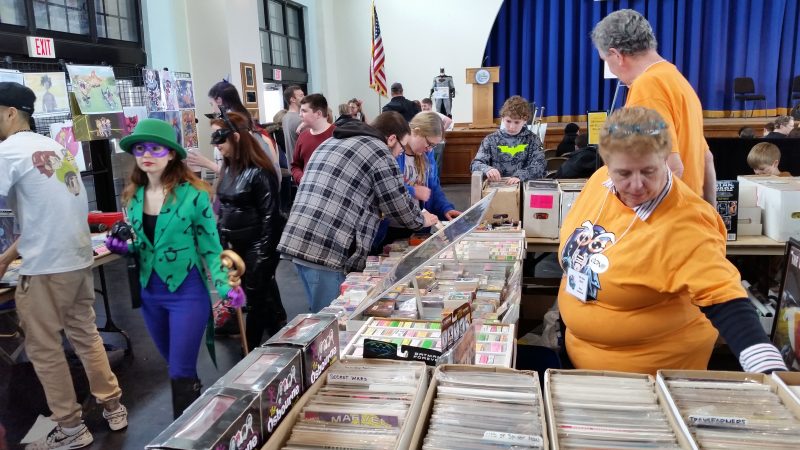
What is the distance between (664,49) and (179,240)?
12.0 metres

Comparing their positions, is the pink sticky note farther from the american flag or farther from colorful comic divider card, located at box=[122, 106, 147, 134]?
the american flag

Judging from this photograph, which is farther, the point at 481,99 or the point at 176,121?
the point at 481,99

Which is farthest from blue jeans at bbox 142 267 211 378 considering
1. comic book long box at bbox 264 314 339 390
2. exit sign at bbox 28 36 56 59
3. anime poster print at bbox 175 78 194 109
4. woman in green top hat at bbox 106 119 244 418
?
anime poster print at bbox 175 78 194 109

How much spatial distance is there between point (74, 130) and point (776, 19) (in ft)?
40.5

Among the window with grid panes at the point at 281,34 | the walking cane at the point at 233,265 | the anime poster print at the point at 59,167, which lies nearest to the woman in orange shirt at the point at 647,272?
the walking cane at the point at 233,265

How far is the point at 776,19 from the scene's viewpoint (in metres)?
11.6

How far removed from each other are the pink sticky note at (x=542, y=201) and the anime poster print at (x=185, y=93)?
13.6ft

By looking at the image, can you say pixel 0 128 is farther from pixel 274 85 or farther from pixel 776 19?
pixel 776 19

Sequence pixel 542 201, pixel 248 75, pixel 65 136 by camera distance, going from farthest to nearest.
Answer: pixel 248 75
pixel 65 136
pixel 542 201

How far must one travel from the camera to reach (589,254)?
70.4 inches

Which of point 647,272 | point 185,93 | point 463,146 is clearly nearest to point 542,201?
point 647,272

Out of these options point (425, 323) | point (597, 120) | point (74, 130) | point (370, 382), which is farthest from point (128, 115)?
point (370, 382)

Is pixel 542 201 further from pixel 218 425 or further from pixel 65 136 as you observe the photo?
pixel 65 136

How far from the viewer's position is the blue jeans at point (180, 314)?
259 cm
